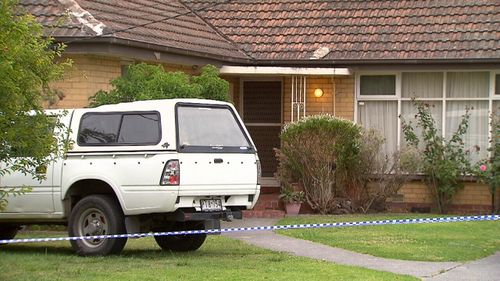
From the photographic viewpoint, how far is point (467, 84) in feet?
67.6

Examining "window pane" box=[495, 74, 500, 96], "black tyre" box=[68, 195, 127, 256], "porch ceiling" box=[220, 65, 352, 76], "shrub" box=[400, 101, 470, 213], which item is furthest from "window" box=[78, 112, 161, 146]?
"window pane" box=[495, 74, 500, 96]

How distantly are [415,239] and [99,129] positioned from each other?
16.3ft

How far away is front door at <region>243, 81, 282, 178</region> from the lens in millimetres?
22125

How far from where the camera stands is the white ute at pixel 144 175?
41.2ft

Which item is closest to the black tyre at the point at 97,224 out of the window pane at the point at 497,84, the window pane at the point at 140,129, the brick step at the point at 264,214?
the window pane at the point at 140,129

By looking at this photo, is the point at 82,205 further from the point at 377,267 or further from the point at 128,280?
the point at 377,267

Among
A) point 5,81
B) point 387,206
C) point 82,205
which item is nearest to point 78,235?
point 82,205

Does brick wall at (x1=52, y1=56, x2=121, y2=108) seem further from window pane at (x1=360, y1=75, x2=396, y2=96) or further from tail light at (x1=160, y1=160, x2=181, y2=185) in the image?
window pane at (x1=360, y1=75, x2=396, y2=96)

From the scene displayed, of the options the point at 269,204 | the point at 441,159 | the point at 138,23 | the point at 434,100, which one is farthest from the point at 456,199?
the point at 138,23

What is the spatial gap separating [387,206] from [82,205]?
8.75 meters

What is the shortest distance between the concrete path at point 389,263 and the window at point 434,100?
19.7ft

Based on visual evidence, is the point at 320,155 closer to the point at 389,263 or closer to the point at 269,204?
the point at 269,204

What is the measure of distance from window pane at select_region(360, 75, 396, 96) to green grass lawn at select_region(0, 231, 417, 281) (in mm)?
7629

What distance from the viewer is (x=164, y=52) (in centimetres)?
1833
